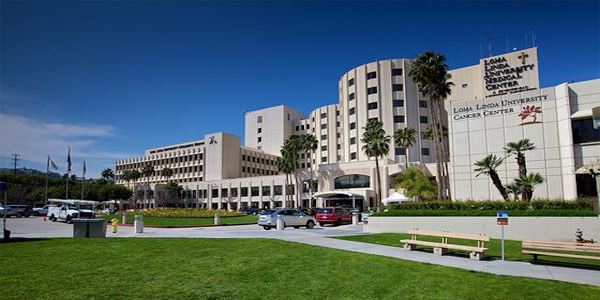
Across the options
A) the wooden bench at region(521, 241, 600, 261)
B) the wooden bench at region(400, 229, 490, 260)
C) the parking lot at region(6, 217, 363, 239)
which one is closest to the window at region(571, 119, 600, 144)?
the parking lot at region(6, 217, 363, 239)

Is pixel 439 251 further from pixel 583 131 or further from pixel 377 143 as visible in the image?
pixel 377 143

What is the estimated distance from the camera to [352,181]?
250 ft

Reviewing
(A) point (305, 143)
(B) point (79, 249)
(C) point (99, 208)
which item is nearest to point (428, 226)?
(B) point (79, 249)

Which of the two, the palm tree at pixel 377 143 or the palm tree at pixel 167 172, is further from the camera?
the palm tree at pixel 167 172

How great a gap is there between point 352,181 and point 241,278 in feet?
221

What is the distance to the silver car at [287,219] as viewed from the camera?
96.1 feet

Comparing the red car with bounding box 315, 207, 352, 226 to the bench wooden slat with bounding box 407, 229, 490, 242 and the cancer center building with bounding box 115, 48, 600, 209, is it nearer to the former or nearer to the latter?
the cancer center building with bounding box 115, 48, 600, 209

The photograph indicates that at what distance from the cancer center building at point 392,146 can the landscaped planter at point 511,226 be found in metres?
19.6

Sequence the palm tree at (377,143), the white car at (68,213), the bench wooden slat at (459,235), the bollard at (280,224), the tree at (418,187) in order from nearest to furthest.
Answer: the bench wooden slat at (459,235)
the bollard at (280,224)
the white car at (68,213)
the tree at (418,187)
the palm tree at (377,143)

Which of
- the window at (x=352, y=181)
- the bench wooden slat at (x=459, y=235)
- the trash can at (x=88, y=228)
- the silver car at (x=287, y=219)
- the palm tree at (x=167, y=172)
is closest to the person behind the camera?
the bench wooden slat at (x=459, y=235)

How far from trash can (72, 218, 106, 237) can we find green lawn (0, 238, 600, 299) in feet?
17.7

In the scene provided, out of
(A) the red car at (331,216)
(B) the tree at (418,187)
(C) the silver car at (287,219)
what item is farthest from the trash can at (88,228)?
(B) the tree at (418,187)

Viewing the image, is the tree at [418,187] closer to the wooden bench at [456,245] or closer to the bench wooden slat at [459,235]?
the wooden bench at [456,245]

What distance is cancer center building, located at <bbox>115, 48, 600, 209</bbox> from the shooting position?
3822cm
